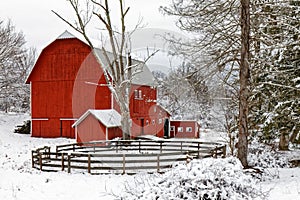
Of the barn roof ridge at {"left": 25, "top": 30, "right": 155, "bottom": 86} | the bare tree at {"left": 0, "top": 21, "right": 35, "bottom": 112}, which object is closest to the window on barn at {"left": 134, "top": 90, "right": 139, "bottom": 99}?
the barn roof ridge at {"left": 25, "top": 30, "right": 155, "bottom": 86}

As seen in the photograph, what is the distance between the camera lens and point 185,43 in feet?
42.6

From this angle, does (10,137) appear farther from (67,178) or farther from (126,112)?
(67,178)

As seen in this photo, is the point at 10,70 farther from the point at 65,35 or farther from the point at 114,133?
the point at 114,133

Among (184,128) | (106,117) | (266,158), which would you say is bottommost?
(266,158)

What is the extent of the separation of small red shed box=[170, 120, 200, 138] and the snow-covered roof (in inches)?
462

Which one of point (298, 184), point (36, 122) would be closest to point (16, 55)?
point (36, 122)

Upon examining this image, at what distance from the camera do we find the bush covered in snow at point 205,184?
223 inches

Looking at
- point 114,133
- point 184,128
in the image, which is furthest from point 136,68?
point 184,128

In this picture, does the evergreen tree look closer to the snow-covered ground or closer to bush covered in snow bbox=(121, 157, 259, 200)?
the snow-covered ground

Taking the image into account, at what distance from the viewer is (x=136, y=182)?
336 inches

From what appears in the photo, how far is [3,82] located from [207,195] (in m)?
37.8

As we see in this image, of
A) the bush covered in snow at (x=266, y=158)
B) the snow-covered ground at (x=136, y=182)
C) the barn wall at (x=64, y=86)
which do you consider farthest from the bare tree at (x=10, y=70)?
the bush covered in snow at (x=266, y=158)

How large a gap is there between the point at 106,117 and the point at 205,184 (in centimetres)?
2088

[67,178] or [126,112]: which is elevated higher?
[126,112]
